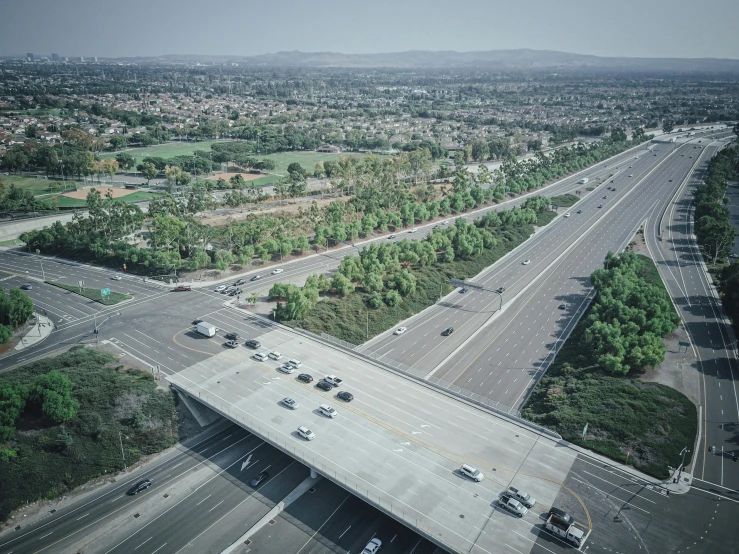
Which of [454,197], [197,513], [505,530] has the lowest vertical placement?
[197,513]

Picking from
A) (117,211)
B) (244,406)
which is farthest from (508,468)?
(117,211)

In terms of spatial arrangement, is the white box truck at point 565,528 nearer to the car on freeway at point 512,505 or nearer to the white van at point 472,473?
the car on freeway at point 512,505

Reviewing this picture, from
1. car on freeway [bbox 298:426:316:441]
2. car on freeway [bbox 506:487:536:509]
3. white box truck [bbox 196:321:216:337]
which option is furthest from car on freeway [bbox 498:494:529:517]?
white box truck [bbox 196:321:216:337]

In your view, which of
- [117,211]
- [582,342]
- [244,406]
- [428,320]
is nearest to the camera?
[244,406]

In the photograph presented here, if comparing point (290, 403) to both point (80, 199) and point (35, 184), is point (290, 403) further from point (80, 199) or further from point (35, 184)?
point (35, 184)

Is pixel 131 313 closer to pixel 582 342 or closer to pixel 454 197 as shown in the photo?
pixel 582 342

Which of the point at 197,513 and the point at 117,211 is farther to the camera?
the point at 117,211
